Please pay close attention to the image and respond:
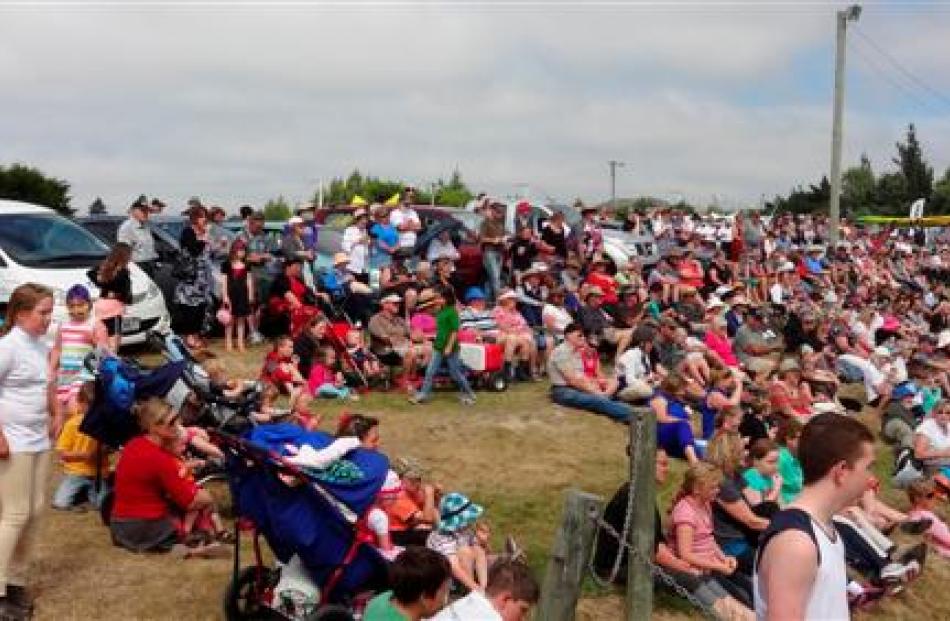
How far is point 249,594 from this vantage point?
648cm

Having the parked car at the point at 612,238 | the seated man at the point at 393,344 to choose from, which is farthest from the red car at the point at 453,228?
the seated man at the point at 393,344

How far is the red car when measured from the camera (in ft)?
52.4

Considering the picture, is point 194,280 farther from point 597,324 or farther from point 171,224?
point 597,324

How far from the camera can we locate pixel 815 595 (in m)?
3.01

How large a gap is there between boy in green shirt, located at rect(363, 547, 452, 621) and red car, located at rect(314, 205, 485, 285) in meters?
11.2

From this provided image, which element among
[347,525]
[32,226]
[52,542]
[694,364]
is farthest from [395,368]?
[347,525]

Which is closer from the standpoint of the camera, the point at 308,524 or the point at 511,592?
the point at 511,592

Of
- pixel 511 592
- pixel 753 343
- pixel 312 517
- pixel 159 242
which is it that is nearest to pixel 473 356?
pixel 159 242

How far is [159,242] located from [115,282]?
354cm

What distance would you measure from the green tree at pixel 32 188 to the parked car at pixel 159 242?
17522mm

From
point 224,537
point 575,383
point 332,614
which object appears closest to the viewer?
point 332,614

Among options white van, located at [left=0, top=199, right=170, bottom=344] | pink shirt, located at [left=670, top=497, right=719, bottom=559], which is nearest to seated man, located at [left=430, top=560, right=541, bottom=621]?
pink shirt, located at [left=670, top=497, right=719, bottom=559]

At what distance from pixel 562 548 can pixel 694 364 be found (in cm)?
866

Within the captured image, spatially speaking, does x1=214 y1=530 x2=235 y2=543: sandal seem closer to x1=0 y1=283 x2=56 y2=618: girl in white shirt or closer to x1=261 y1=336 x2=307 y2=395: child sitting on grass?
x1=0 y1=283 x2=56 y2=618: girl in white shirt
